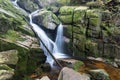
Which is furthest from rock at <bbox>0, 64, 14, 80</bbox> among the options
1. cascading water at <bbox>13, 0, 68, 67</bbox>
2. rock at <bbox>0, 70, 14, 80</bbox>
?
cascading water at <bbox>13, 0, 68, 67</bbox>

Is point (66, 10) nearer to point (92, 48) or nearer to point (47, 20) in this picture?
point (47, 20)

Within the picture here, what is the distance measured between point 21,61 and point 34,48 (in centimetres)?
154

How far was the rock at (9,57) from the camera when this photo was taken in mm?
12160

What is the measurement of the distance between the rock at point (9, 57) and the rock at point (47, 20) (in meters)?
7.50

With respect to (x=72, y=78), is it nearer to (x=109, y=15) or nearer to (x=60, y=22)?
(x=109, y=15)

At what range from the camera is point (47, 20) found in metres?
20.3

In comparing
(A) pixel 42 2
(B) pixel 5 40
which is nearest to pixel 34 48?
(B) pixel 5 40

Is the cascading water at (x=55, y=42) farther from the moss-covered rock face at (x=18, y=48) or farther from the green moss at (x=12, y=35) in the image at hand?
the green moss at (x=12, y=35)

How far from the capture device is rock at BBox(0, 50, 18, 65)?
12160 millimetres

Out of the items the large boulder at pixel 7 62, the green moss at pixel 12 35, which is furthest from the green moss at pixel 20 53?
the green moss at pixel 12 35

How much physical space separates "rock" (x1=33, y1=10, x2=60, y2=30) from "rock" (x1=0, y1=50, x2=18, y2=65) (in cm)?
750

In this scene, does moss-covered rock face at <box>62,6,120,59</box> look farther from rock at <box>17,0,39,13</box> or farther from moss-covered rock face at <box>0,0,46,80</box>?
rock at <box>17,0,39,13</box>

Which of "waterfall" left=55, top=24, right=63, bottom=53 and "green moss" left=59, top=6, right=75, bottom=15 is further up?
"green moss" left=59, top=6, right=75, bottom=15

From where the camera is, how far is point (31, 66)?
1420 centimetres
